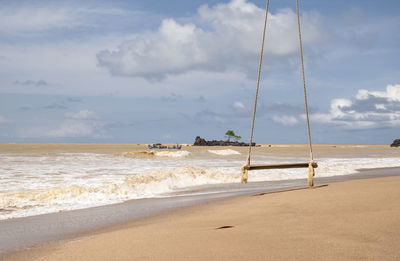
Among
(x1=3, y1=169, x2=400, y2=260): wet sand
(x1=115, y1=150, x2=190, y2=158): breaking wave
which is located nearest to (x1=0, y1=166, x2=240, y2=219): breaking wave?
(x1=3, y1=169, x2=400, y2=260): wet sand

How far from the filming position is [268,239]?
175 inches

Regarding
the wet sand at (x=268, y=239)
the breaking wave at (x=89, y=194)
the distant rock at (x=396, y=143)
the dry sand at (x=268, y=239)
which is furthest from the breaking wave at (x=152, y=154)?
the distant rock at (x=396, y=143)

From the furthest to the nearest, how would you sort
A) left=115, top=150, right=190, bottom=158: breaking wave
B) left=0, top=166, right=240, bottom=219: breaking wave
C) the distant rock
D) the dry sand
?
the distant rock, left=115, top=150, right=190, bottom=158: breaking wave, left=0, top=166, right=240, bottom=219: breaking wave, the dry sand

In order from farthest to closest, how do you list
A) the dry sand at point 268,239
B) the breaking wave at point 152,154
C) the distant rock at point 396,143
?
the distant rock at point 396,143
the breaking wave at point 152,154
the dry sand at point 268,239

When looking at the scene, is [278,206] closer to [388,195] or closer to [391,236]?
[388,195]

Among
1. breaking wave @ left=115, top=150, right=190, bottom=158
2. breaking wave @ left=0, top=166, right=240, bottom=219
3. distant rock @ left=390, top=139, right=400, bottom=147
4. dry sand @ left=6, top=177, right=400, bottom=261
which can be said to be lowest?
breaking wave @ left=0, top=166, right=240, bottom=219

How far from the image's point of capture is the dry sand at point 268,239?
3.88m

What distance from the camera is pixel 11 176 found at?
613 inches

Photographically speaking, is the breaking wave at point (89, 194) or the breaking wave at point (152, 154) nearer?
the breaking wave at point (89, 194)

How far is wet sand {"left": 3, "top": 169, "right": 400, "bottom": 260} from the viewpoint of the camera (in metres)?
3.88

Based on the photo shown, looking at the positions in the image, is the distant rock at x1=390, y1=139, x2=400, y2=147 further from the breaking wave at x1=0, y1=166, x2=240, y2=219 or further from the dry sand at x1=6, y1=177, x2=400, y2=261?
the dry sand at x1=6, y1=177, x2=400, y2=261

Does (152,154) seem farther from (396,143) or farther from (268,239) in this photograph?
(396,143)

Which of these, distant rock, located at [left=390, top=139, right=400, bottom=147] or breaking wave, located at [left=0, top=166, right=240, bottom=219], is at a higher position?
distant rock, located at [left=390, top=139, right=400, bottom=147]

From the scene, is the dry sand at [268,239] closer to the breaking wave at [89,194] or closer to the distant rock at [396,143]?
the breaking wave at [89,194]
